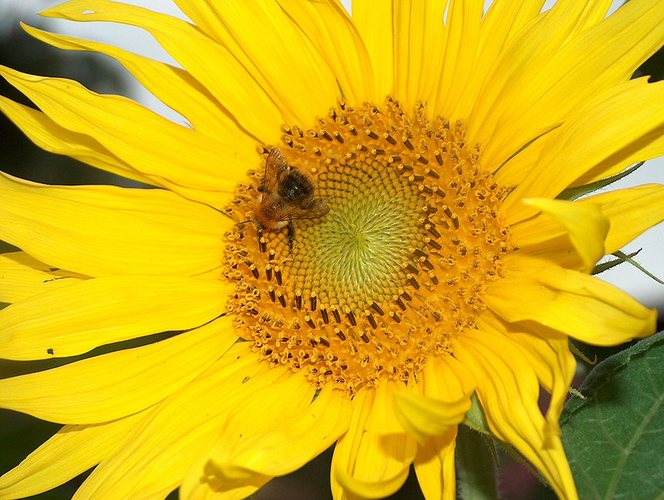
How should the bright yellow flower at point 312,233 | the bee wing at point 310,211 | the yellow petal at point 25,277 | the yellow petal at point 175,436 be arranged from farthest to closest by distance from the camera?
1. the bee wing at point 310,211
2. the yellow petal at point 25,277
3. the yellow petal at point 175,436
4. the bright yellow flower at point 312,233

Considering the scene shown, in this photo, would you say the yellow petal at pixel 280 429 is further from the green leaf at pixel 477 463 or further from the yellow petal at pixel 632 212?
the yellow petal at pixel 632 212

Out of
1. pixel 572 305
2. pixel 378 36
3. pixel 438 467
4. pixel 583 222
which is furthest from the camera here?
pixel 378 36

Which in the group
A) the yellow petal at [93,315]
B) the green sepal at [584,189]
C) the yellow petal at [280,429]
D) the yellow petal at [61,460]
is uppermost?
the yellow petal at [93,315]

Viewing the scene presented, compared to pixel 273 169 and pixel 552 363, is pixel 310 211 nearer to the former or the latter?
pixel 273 169

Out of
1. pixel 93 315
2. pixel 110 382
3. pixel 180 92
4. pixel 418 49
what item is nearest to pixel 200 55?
pixel 180 92

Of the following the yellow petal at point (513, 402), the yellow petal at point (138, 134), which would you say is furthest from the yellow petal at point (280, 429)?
the yellow petal at point (138, 134)

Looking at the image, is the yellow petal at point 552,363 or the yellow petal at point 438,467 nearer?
the yellow petal at point 552,363
